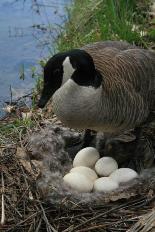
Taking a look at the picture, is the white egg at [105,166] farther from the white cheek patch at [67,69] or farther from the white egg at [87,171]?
the white cheek patch at [67,69]

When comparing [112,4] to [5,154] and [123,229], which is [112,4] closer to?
[5,154]

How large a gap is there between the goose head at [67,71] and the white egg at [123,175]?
1.84ft

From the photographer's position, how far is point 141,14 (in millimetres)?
6809

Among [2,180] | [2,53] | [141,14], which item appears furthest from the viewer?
[141,14]

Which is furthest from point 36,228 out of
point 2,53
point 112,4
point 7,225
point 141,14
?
point 141,14

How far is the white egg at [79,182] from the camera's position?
422cm

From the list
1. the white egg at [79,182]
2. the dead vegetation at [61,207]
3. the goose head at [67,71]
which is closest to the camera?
the dead vegetation at [61,207]

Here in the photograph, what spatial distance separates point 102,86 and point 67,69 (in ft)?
1.01

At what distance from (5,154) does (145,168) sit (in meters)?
0.93

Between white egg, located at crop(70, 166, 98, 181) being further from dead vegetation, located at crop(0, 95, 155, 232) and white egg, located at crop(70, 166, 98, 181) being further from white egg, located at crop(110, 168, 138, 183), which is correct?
dead vegetation, located at crop(0, 95, 155, 232)

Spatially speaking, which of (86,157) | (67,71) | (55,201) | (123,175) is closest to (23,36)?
(86,157)

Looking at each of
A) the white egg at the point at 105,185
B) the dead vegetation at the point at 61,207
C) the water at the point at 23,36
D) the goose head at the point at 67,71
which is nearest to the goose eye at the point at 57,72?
the goose head at the point at 67,71

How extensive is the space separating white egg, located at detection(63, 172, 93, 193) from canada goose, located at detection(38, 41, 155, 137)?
330 millimetres

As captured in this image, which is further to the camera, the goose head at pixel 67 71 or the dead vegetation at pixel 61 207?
the goose head at pixel 67 71
